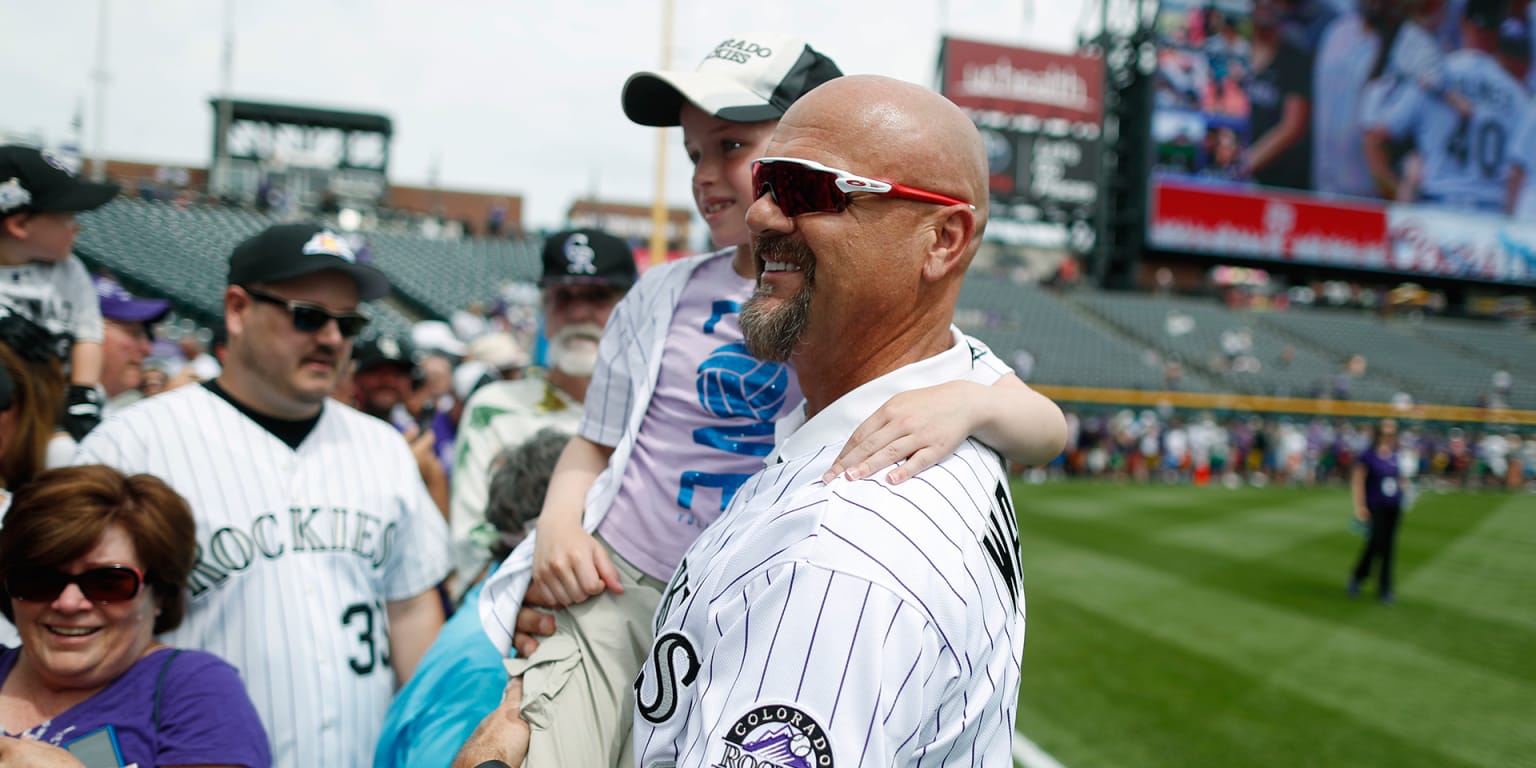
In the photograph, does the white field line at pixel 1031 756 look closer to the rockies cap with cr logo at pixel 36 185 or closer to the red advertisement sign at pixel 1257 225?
the rockies cap with cr logo at pixel 36 185

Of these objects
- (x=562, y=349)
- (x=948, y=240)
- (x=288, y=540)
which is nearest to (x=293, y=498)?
(x=288, y=540)

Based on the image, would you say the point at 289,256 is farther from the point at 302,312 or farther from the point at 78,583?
the point at 78,583

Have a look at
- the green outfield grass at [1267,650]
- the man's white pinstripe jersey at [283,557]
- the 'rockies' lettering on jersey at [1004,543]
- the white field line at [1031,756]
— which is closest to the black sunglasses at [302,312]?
the man's white pinstripe jersey at [283,557]

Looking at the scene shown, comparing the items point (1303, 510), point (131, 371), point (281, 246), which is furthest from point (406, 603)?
point (1303, 510)

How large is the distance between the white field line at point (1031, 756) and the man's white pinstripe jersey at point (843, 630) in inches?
169

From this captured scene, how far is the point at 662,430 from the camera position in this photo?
192cm

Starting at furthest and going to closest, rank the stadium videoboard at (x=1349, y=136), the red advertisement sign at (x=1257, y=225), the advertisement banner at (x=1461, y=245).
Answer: the advertisement banner at (x=1461, y=245) < the stadium videoboard at (x=1349, y=136) < the red advertisement sign at (x=1257, y=225)

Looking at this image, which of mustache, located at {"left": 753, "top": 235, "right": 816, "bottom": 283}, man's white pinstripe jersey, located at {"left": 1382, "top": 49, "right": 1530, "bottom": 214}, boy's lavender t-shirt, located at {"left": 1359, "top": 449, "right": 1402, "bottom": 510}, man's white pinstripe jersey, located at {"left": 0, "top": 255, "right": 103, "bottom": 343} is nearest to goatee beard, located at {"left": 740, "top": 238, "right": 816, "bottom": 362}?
mustache, located at {"left": 753, "top": 235, "right": 816, "bottom": 283}

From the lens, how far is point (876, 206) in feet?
4.60

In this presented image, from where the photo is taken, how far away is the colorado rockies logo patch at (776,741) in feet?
3.66

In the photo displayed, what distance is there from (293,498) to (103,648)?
579 millimetres

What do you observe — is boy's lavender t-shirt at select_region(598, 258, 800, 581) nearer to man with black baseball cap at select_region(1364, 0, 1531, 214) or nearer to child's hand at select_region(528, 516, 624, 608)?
child's hand at select_region(528, 516, 624, 608)

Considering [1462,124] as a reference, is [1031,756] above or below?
below

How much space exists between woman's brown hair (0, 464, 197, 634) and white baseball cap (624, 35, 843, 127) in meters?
1.35
